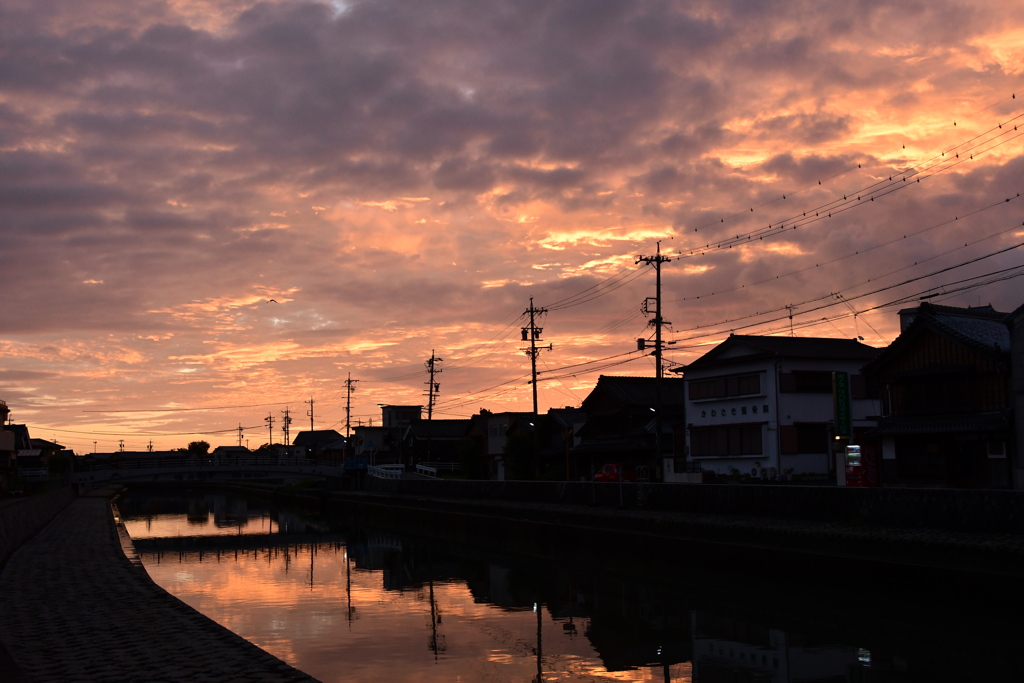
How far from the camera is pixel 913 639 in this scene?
1675cm

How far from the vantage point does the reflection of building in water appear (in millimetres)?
14562

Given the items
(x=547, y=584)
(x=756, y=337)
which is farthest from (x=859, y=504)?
A: (x=756, y=337)

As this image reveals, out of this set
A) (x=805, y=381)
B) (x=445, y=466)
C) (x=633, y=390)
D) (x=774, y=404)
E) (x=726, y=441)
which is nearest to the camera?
(x=774, y=404)

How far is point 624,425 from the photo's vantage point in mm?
57625

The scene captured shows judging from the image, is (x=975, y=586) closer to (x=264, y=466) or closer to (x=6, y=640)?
(x=6, y=640)

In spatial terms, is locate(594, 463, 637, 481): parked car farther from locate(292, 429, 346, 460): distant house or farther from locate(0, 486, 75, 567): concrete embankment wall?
→ locate(292, 429, 346, 460): distant house

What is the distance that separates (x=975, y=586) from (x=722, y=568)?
8.68 meters

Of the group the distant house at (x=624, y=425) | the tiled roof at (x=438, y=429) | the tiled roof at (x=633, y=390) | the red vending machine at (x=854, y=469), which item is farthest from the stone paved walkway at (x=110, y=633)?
the tiled roof at (x=438, y=429)

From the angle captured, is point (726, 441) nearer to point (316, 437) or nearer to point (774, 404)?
point (774, 404)

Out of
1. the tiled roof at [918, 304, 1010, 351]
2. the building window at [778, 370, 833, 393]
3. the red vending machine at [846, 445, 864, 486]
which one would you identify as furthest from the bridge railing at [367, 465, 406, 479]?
the tiled roof at [918, 304, 1010, 351]

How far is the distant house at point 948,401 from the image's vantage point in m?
30.9

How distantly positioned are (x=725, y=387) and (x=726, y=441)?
291 centimetres

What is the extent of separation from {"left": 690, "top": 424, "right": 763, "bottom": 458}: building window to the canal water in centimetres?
1647

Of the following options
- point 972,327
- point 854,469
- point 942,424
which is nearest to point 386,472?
point 854,469
